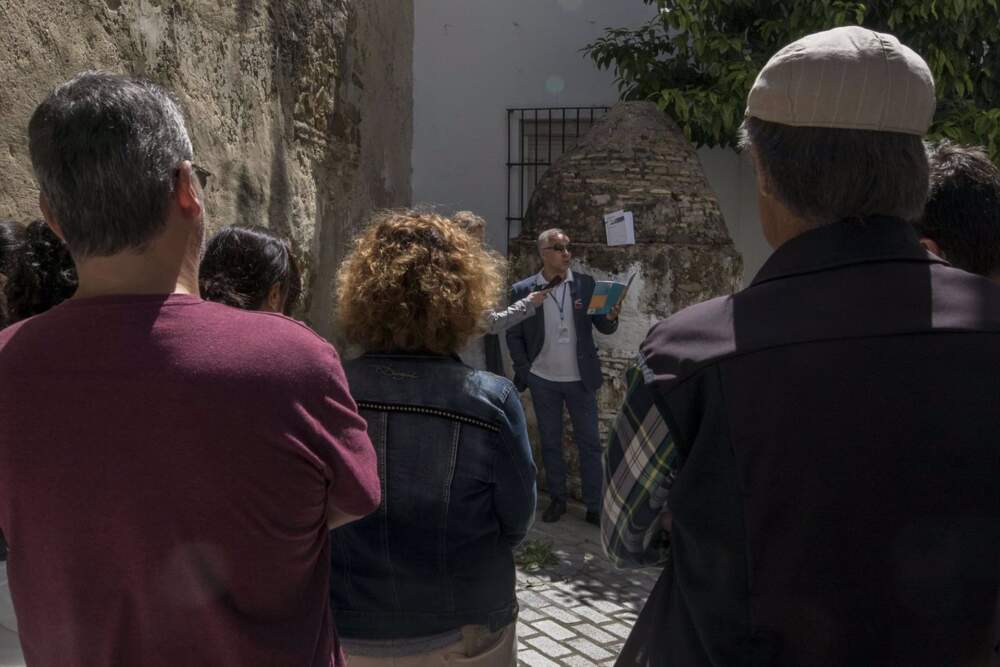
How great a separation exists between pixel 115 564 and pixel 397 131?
6612mm

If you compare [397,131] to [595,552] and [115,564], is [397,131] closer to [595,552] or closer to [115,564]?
[595,552]

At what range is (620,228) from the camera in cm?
684

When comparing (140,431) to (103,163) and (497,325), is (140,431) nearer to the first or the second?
(103,163)

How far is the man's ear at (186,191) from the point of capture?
1.48 m

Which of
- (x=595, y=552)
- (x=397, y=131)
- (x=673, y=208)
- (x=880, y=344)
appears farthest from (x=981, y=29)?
(x=880, y=344)

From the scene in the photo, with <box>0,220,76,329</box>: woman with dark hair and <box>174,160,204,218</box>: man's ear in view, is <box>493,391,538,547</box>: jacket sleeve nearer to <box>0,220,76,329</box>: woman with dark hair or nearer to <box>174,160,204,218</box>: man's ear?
<box>174,160,204,218</box>: man's ear

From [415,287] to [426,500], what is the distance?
0.49m

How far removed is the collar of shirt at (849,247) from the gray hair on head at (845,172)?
0.9 inches

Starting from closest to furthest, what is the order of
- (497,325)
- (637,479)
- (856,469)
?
Answer: 1. (856,469)
2. (637,479)
3. (497,325)

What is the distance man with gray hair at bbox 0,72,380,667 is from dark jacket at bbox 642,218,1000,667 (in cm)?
61

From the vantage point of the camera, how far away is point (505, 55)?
9672 mm

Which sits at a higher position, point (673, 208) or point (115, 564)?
point (673, 208)

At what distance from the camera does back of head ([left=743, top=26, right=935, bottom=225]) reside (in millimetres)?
1392

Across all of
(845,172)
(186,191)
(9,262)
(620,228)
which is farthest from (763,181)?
(620,228)
